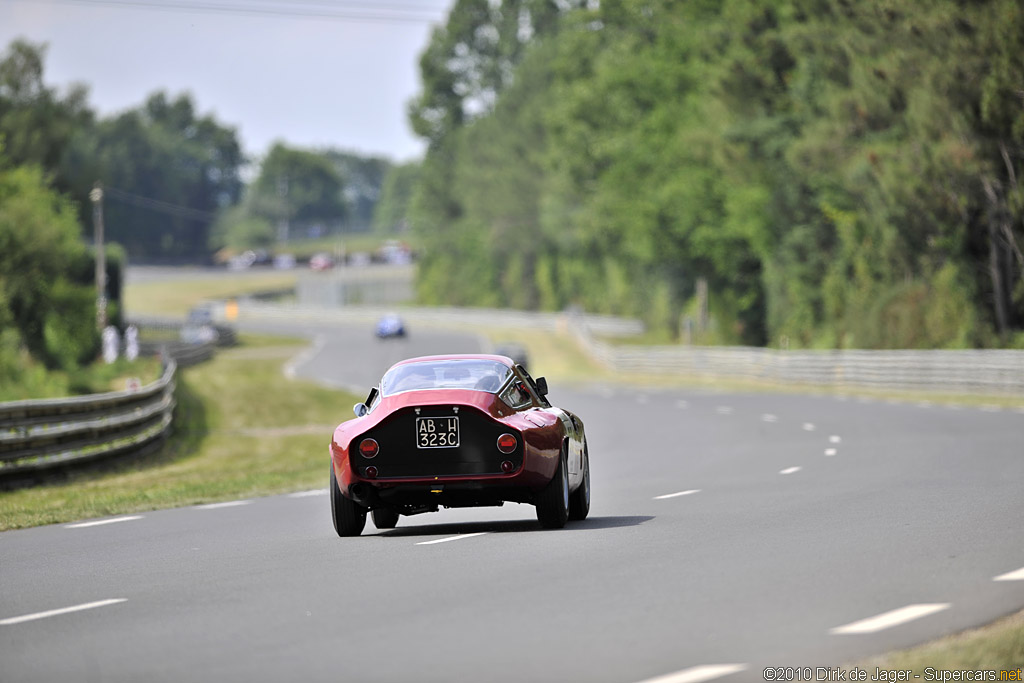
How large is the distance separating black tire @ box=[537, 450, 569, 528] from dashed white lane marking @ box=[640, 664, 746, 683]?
227 inches

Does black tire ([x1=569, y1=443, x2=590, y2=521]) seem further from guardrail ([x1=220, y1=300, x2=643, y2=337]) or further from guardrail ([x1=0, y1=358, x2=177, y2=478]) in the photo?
guardrail ([x1=220, y1=300, x2=643, y2=337])

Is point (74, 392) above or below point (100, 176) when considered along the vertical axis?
below

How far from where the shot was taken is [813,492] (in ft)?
51.9

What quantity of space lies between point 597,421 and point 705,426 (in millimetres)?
4327

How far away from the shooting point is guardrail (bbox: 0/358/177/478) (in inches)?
888

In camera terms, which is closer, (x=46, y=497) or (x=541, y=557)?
(x=541, y=557)

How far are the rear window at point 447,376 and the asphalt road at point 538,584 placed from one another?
117 centimetres

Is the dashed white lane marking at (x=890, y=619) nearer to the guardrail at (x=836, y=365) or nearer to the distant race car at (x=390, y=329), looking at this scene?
the guardrail at (x=836, y=365)

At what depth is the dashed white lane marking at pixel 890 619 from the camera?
7.77 m

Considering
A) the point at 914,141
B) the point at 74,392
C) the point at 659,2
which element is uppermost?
the point at 659,2

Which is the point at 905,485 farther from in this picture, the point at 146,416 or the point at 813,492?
the point at 146,416

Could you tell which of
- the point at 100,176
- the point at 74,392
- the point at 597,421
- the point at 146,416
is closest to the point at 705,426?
the point at 597,421

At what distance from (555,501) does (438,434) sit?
106cm

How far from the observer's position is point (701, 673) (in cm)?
688
